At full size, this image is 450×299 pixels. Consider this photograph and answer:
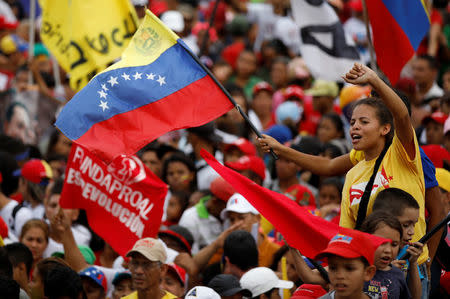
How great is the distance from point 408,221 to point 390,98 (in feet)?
2.63

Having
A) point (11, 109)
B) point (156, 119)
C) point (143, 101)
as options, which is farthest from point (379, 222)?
point (11, 109)

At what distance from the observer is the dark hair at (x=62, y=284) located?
6805mm

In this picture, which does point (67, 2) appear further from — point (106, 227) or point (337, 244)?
point (337, 244)

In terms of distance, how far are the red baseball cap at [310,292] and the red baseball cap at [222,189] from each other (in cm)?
269

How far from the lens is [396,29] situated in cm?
774

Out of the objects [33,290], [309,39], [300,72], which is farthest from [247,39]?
[33,290]

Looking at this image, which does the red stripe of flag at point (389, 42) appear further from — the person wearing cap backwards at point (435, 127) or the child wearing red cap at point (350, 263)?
the child wearing red cap at point (350, 263)

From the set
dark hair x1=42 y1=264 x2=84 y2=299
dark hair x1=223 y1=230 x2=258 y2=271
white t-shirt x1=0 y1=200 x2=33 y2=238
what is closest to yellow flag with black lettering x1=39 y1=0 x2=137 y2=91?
white t-shirt x1=0 y1=200 x2=33 y2=238

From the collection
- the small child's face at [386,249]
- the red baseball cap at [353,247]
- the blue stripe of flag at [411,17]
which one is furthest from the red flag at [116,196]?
the red baseball cap at [353,247]

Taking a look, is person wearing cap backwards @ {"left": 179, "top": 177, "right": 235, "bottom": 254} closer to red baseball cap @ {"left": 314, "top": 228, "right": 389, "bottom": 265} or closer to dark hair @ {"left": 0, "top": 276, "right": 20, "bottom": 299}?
dark hair @ {"left": 0, "top": 276, "right": 20, "bottom": 299}

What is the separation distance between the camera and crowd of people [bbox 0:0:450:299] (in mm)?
5375

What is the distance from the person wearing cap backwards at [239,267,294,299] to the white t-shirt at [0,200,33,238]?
9.68 ft

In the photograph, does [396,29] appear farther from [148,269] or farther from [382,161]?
[148,269]

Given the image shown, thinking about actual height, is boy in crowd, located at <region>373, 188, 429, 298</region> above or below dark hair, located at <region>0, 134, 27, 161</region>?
above
